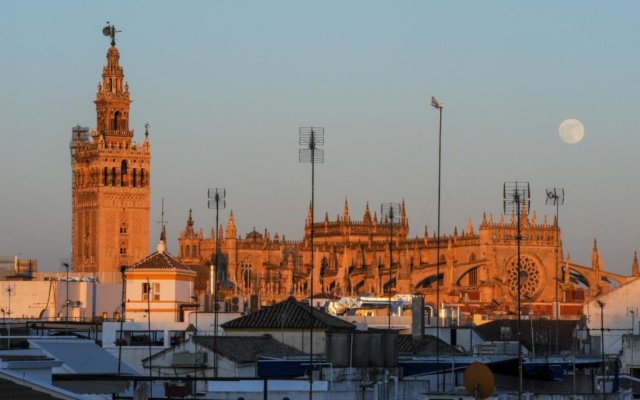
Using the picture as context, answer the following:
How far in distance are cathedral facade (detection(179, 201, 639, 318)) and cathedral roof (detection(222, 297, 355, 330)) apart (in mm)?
97338

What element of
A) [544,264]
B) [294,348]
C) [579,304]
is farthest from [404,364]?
[544,264]

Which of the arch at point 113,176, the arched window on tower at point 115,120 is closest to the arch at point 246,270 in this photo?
the arch at point 113,176

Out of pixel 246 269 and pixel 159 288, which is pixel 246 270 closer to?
pixel 246 269

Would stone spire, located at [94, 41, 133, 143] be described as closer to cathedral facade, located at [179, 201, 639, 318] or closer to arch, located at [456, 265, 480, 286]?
cathedral facade, located at [179, 201, 639, 318]

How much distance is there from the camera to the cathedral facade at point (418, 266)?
563ft

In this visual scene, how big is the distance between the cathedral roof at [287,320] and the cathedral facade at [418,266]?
97338mm

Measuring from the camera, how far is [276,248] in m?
197

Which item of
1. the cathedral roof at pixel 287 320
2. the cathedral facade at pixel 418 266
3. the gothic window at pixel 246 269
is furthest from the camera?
the gothic window at pixel 246 269

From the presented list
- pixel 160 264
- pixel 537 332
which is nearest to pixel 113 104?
pixel 160 264

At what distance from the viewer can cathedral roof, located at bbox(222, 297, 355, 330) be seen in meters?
58.2

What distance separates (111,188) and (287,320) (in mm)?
121022

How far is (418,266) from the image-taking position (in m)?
180

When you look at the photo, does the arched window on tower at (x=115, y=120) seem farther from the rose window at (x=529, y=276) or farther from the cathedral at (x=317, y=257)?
the rose window at (x=529, y=276)

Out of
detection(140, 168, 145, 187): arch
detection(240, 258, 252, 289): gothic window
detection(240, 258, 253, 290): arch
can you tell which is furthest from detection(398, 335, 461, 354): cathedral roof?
detection(240, 258, 252, 289): gothic window
